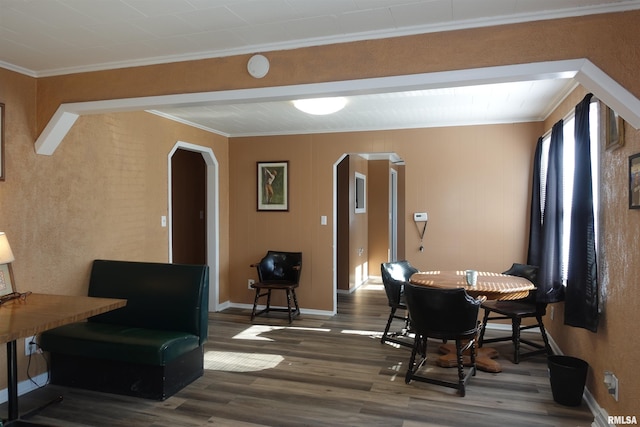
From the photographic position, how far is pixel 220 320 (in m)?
5.28

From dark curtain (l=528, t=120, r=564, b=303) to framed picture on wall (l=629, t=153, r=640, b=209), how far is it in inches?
55.5

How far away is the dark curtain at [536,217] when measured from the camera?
4.52m

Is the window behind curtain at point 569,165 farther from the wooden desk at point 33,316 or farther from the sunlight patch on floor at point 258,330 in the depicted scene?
the wooden desk at point 33,316

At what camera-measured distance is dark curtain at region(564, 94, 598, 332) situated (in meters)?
2.85

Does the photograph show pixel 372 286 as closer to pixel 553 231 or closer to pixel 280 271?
pixel 280 271

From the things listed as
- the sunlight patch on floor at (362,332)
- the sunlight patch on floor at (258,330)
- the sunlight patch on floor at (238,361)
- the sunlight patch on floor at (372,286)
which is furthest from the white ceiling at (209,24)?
the sunlight patch on floor at (372,286)

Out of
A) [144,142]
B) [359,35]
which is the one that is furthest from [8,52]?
[359,35]

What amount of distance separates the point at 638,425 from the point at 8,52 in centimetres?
437

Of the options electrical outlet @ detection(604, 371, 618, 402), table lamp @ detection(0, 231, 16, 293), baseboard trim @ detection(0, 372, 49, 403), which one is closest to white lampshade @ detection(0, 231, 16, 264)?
table lamp @ detection(0, 231, 16, 293)

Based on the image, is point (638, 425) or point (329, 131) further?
point (329, 131)

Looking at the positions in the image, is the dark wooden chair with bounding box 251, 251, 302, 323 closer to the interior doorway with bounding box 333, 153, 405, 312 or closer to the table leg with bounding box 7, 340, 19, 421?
the interior doorway with bounding box 333, 153, 405, 312

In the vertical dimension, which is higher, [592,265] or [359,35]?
[359,35]

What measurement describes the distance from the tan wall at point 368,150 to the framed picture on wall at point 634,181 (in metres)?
0.09

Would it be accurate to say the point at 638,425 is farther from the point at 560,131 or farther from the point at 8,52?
the point at 8,52
